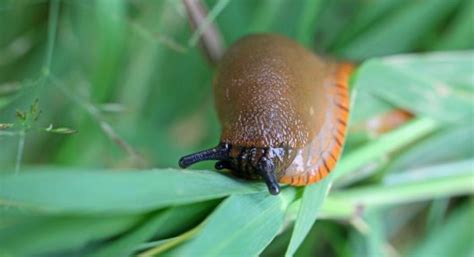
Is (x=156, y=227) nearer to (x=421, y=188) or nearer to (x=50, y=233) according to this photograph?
(x=50, y=233)

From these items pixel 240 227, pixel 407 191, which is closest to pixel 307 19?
pixel 407 191

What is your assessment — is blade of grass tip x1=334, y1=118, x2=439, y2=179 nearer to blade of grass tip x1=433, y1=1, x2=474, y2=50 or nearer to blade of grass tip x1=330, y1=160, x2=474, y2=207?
blade of grass tip x1=330, y1=160, x2=474, y2=207

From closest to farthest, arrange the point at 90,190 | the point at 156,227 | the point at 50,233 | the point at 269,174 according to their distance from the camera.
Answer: the point at 90,190 → the point at 50,233 → the point at 156,227 → the point at 269,174

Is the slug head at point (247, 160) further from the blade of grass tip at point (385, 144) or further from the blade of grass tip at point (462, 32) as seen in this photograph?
the blade of grass tip at point (462, 32)

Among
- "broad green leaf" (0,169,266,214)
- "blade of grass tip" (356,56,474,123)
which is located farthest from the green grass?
"broad green leaf" (0,169,266,214)

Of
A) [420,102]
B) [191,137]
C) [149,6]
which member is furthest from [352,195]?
[149,6]

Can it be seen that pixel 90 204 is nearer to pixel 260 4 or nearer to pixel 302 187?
pixel 302 187
